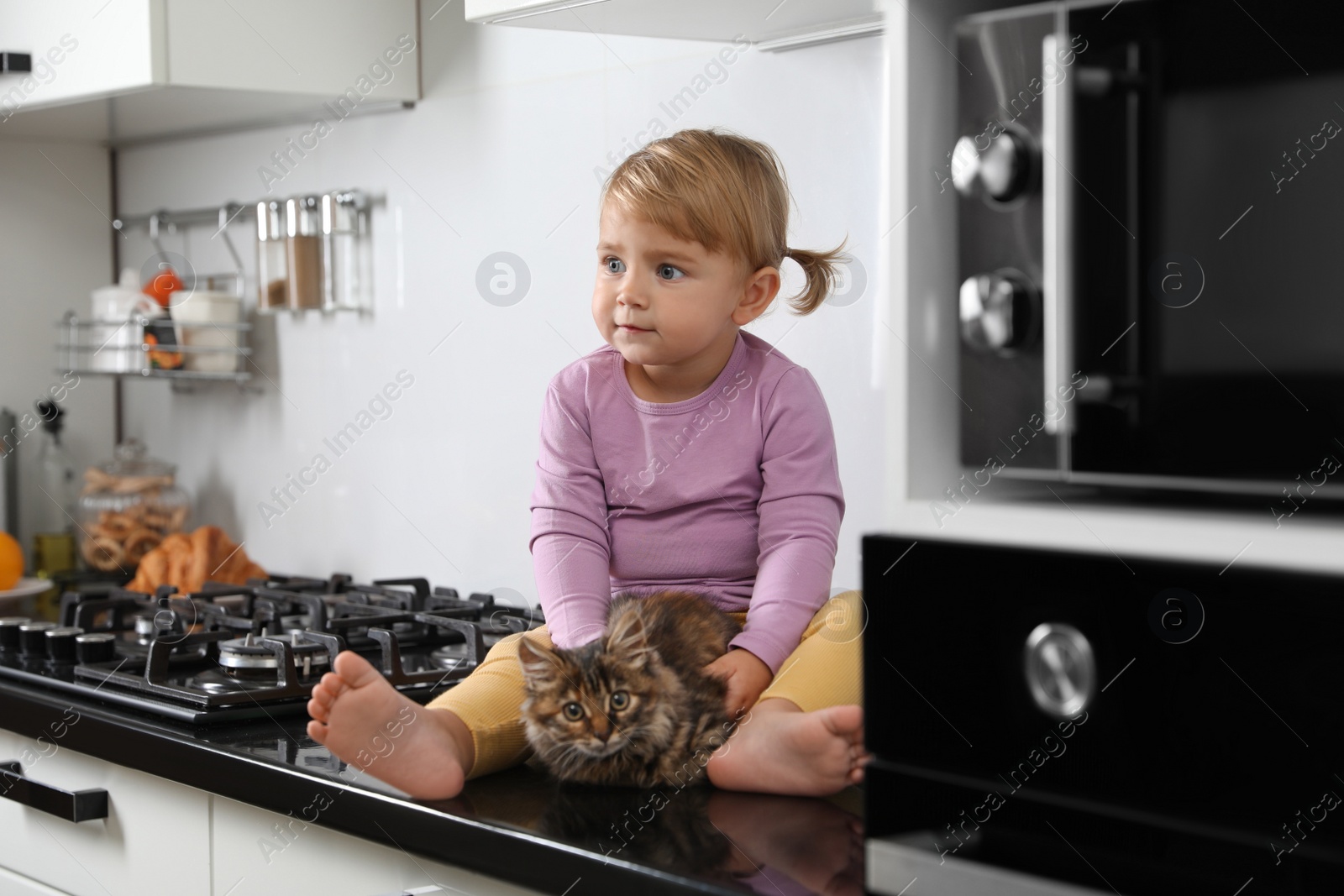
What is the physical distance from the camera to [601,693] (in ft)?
3.06

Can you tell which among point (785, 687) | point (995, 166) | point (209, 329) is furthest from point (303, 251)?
point (995, 166)

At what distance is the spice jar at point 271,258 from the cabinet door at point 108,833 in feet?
2.45

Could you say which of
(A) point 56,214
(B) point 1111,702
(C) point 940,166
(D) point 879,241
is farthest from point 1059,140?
(A) point 56,214

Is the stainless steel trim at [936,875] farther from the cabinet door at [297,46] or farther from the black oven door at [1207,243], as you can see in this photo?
the cabinet door at [297,46]

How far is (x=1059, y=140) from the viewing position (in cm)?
67

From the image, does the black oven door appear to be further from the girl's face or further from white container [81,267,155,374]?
white container [81,267,155,374]

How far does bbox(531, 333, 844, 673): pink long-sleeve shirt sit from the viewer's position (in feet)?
3.57

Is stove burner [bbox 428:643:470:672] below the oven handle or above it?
below

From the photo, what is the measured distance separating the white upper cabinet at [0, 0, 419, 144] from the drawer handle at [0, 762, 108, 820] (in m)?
0.77

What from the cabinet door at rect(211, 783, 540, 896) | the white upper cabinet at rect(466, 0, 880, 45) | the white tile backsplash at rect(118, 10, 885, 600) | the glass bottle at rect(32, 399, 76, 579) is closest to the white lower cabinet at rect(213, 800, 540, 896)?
the cabinet door at rect(211, 783, 540, 896)

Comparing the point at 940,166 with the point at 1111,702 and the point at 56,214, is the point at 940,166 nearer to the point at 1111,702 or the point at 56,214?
the point at 1111,702

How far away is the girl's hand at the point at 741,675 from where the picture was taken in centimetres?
99

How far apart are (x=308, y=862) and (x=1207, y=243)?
77cm

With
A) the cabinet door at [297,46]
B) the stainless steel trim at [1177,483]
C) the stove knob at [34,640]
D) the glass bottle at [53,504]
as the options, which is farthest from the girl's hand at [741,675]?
the glass bottle at [53,504]
